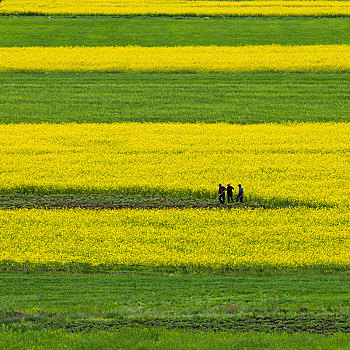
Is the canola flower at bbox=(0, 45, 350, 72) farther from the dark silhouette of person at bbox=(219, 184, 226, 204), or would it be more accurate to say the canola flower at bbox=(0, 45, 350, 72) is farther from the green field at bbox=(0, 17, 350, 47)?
the dark silhouette of person at bbox=(219, 184, 226, 204)

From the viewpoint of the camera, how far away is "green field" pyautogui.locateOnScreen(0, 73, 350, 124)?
37000 mm

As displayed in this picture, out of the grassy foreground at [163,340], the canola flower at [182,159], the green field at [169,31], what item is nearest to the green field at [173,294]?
the grassy foreground at [163,340]

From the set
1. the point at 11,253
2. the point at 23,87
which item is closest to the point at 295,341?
the point at 11,253

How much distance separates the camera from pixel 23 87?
4253cm

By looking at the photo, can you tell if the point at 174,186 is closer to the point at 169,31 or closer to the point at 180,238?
the point at 180,238

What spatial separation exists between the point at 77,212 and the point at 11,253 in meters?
4.08

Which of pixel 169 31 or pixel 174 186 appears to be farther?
pixel 169 31

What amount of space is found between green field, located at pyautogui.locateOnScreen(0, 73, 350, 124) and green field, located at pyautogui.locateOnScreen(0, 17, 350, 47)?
8.43 metres

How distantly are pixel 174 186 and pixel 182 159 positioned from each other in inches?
151

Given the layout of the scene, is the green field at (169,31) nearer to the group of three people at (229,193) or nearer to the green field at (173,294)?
the group of three people at (229,193)

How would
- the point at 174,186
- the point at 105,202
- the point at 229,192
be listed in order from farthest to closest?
the point at 174,186 < the point at 105,202 < the point at 229,192

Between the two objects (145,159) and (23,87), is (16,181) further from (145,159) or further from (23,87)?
(23,87)

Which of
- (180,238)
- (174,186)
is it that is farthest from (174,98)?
(180,238)

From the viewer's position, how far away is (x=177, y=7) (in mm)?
62469
